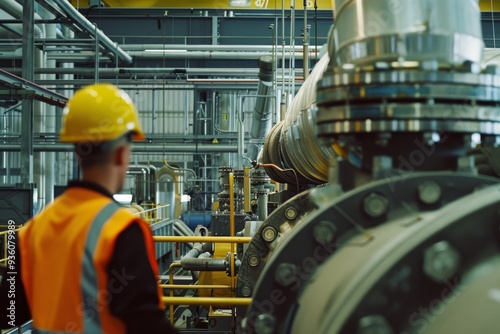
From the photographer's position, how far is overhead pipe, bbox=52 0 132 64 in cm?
831

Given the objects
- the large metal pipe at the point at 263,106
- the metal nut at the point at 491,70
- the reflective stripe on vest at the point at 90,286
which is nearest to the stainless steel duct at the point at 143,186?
the large metal pipe at the point at 263,106

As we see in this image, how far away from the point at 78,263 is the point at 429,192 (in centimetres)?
71

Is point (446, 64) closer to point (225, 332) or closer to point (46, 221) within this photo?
point (46, 221)

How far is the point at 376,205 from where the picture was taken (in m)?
1.12

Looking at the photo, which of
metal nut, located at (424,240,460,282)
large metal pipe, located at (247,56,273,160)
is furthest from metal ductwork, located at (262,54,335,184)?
large metal pipe, located at (247,56,273,160)

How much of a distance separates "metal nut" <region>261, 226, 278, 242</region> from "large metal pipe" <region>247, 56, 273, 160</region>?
6712mm

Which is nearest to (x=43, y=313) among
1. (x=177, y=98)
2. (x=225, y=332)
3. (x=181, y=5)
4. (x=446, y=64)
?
(x=446, y=64)

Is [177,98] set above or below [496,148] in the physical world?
above

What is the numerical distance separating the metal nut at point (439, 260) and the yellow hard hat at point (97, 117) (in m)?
0.69

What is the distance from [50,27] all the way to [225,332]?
8.53 metres

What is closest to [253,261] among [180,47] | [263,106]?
[263,106]

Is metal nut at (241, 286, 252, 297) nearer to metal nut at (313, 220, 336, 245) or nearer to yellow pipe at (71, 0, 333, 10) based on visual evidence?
metal nut at (313, 220, 336, 245)

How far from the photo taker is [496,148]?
5.19 feet

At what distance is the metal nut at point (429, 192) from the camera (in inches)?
42.4
